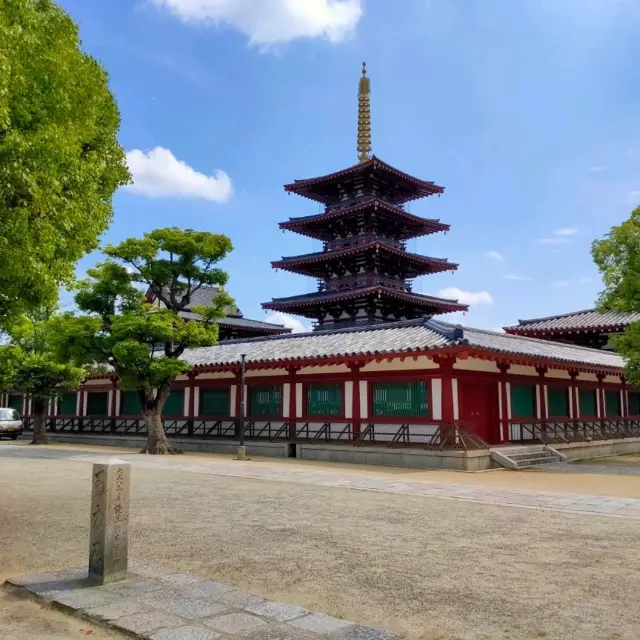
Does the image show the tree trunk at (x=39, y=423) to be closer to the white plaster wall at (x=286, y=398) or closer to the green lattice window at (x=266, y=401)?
the green lattice window at (x=266, y=401)

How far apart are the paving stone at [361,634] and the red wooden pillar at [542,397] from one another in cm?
1831

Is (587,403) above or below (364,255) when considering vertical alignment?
below

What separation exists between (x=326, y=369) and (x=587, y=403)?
36.4ft

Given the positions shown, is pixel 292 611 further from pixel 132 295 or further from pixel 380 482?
pixel 132 295

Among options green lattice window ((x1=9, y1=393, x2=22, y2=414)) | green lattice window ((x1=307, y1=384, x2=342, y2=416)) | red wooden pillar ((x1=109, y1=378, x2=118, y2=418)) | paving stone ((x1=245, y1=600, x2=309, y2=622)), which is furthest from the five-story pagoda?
paving stone ((x1=245, y1=600, x2=309, y2=622))

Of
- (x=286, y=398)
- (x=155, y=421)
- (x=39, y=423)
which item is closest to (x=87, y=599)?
(x=286, y=398)

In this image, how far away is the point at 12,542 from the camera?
24.3 feet

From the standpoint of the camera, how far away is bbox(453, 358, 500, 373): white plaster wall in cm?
1827

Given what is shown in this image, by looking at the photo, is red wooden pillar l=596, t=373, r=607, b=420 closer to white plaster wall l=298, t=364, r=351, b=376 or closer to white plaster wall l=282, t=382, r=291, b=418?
white plaster wall l=298, t=364, r=351, b=376

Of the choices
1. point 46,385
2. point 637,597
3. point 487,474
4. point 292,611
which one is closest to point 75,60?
point 292,611

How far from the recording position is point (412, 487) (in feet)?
41.8

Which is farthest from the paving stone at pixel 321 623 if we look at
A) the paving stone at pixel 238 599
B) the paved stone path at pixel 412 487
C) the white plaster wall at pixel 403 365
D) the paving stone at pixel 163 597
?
the white plaster wall at pixel 403 365

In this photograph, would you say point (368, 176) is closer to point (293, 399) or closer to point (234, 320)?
point (234, 320)

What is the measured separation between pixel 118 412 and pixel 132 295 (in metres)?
9.43
